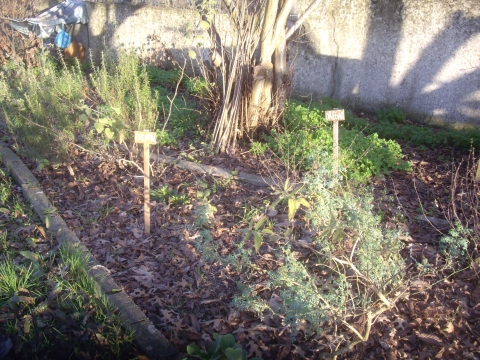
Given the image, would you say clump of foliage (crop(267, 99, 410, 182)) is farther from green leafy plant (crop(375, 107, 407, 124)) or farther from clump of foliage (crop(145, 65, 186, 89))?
clump of foliage (crop(145, 65, 186, 89))

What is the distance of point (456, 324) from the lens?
2.93 m

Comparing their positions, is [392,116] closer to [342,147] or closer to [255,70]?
[342,147]

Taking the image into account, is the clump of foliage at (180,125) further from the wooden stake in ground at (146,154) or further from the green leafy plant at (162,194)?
the wooden stake in ground at (146,154)

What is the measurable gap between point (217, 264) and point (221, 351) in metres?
1.02

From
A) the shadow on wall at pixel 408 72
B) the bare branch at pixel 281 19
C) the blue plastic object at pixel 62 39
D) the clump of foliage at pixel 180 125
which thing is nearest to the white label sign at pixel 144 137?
the clump of foliage at pixel 180 125

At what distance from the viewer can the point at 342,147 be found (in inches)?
204

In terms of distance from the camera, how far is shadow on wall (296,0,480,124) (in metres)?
7.00

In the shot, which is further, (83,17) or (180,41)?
(83,17)

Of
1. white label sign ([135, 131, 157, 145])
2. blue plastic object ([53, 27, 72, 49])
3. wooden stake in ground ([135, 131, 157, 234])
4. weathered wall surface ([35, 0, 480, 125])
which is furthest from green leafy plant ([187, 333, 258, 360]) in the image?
blue plastic object ([53, 27, 72, 49])

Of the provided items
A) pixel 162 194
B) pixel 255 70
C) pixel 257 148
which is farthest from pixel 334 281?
pixel 255 70

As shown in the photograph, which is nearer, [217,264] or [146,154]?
[217,264]

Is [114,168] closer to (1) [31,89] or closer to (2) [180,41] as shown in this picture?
(1) [31,89]

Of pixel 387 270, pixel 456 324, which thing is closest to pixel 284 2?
pixel 387 270

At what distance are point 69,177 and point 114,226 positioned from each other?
54.5 inches
